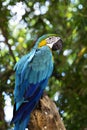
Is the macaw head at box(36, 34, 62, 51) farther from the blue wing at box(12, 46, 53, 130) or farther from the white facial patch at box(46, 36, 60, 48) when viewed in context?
the blue wing at box(12, 46, 53, 130)

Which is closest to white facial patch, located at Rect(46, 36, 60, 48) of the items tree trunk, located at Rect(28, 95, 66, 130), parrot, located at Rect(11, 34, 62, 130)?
parrot, located at Rect(11, 34, 62, 130)

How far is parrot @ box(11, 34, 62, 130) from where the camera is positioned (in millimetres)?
3227

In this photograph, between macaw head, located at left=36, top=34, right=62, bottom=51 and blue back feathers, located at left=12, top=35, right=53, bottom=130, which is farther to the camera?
macaw head, located at left=36, top=34, right=62, bottom=51

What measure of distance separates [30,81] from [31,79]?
0.03m

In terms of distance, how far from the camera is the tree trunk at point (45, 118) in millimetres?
3201

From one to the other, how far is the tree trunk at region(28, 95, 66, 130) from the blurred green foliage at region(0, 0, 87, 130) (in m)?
0.72

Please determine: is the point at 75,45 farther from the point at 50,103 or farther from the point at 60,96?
the point at 50,103

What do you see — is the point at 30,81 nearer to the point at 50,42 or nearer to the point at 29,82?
the point at 29,82

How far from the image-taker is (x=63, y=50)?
544 centimetres

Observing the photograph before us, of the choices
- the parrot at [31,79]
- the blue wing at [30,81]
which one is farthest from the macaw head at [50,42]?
the blue wing at [30,81]

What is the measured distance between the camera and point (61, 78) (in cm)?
508

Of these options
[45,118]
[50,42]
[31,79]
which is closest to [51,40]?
[50,42]

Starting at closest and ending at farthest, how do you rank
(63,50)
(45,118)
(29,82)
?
(45,118), (29,82), (63,50)

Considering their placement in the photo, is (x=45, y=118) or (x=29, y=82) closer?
(x=45, y=118)
